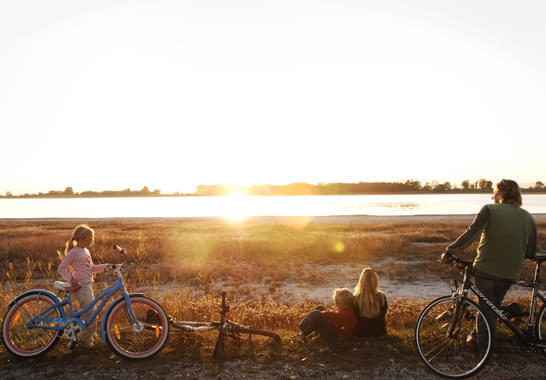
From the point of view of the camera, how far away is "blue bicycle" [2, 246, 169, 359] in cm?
554

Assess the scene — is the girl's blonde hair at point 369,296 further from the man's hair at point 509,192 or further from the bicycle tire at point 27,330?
the bicycle tire at point 27,330

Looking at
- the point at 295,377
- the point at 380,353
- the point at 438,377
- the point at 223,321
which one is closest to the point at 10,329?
the point at 223,321

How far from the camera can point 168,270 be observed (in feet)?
55.6

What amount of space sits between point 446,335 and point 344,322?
4.75 feet

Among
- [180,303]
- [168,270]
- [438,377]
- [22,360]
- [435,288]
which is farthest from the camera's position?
[168,270]

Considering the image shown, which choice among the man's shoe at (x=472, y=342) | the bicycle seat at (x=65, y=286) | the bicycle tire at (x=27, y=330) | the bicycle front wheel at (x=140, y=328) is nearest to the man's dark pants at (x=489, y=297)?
the man's shoe at (x=472, y=342)

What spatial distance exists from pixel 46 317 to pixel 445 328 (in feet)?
17.8

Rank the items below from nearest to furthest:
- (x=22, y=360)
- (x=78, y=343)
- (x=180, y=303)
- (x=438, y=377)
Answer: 1. (x=438, y=377)
2. (x=22, y=360)
3. (x=78, y=343)
4. (x=180, y=303)

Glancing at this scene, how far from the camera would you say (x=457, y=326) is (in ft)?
17.2

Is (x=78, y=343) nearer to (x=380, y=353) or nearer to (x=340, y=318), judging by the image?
(x=340, y=318)

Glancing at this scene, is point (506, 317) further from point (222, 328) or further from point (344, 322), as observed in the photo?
point (222, 328)

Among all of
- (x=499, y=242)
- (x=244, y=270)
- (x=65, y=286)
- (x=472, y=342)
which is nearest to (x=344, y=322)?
(x=472, y=342)

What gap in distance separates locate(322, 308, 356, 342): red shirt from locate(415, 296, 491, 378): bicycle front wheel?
45.3 inches

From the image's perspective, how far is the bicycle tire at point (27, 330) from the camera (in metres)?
5.59
